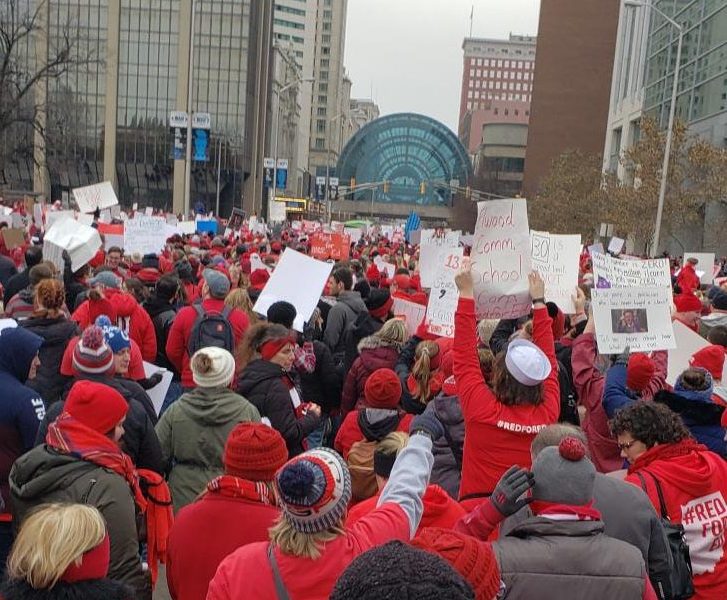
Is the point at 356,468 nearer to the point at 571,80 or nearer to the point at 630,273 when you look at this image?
the point at 630,273

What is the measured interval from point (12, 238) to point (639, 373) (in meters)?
9.89

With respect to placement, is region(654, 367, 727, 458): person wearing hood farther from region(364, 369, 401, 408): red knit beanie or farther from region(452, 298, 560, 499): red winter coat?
region(364, 369, 401, 408): red knit beanie

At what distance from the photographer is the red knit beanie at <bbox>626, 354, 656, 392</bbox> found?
200 inches

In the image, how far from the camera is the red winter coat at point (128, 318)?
647 cm

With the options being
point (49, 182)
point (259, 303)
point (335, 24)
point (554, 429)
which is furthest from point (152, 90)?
point (335, 24)

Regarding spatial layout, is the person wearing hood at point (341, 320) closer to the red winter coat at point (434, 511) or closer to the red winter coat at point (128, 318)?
→ the red winter coat at point (128, 318)

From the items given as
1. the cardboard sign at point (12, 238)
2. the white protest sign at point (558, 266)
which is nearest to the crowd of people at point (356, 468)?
the white protest sign at point (558, 266)

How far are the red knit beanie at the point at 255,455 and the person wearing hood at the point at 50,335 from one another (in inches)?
101

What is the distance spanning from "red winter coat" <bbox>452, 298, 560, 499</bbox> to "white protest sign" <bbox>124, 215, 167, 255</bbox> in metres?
9.19

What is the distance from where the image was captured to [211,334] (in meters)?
6.38

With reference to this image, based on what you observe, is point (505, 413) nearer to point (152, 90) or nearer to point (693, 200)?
point (693, 200)

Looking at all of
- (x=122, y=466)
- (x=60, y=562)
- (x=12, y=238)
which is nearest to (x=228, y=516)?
(x=122, y=466)

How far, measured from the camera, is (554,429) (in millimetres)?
3291

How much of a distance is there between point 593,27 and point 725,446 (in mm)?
90790
